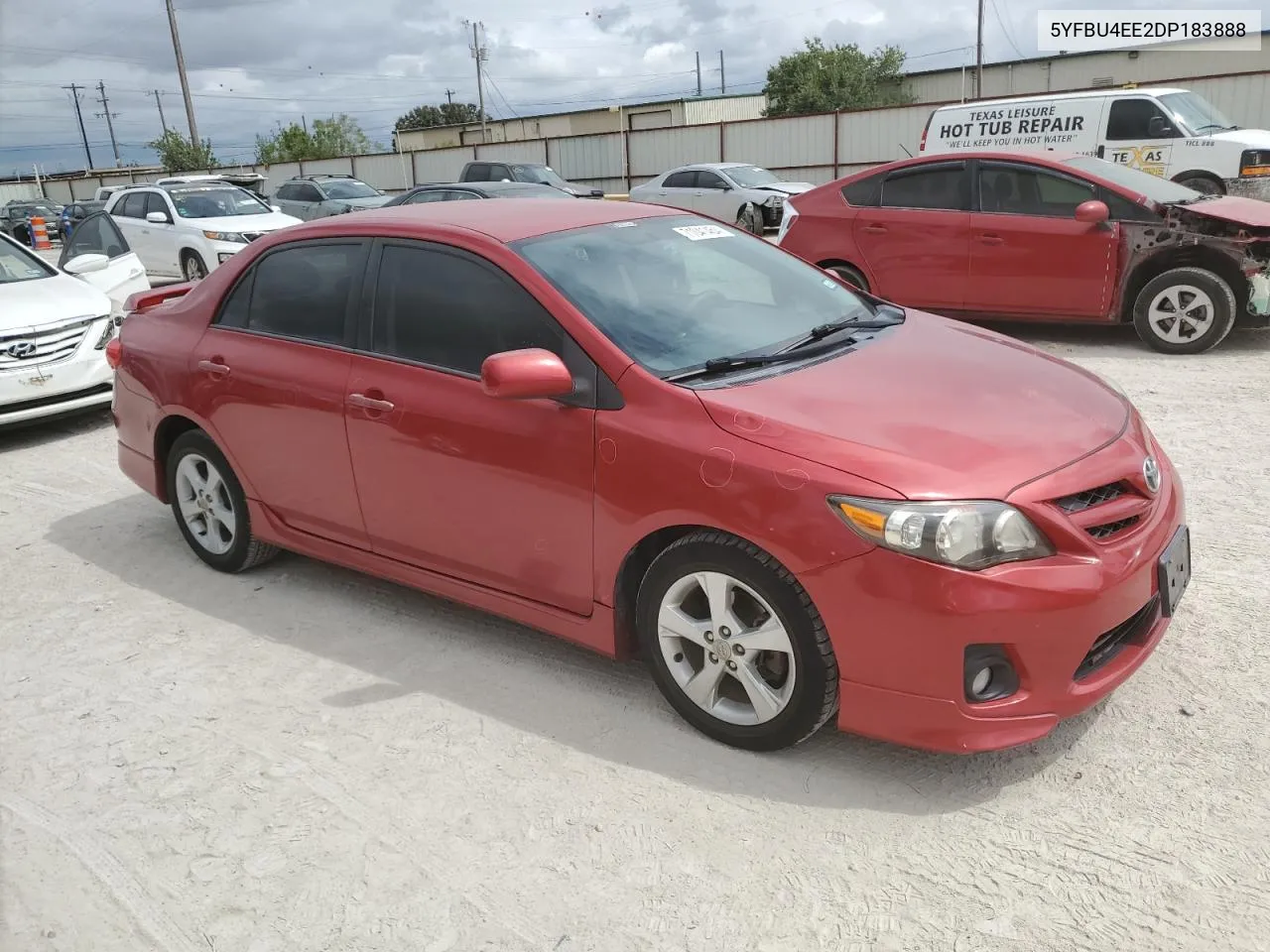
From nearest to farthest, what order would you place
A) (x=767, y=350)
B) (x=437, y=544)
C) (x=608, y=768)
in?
(x=608, y=768)
(x=767, y=350)
(x=437, y=544)

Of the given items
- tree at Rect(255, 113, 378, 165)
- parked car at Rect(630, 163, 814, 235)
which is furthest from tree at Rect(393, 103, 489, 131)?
parked car at Rect(630, 163, 814, 235)

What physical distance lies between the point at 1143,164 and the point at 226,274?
12.7 metres

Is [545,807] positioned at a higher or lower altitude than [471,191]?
lower

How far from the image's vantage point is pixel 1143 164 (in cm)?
1366

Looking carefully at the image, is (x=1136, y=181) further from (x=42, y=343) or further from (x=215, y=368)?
(x=42, y=343)

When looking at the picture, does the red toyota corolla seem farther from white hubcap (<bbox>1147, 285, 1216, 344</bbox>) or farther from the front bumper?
white hubcap (<bbox>1147, 285, 1216, 344</bbox>)

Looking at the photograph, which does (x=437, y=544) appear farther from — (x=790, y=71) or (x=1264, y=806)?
(x=790, y=71)

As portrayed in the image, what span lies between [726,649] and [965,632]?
Result: 0.73m

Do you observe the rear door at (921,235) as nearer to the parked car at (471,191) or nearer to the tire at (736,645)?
the tire at (736,645)

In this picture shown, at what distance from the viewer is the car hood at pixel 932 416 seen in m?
2.84

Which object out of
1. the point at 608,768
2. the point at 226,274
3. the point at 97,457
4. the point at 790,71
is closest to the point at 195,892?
the point at 608,768

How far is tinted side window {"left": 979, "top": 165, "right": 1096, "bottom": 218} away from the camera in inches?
316

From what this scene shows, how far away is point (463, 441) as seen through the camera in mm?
3633

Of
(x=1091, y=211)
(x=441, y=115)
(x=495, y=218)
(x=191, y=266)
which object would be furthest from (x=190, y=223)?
(x=441, y=115)
